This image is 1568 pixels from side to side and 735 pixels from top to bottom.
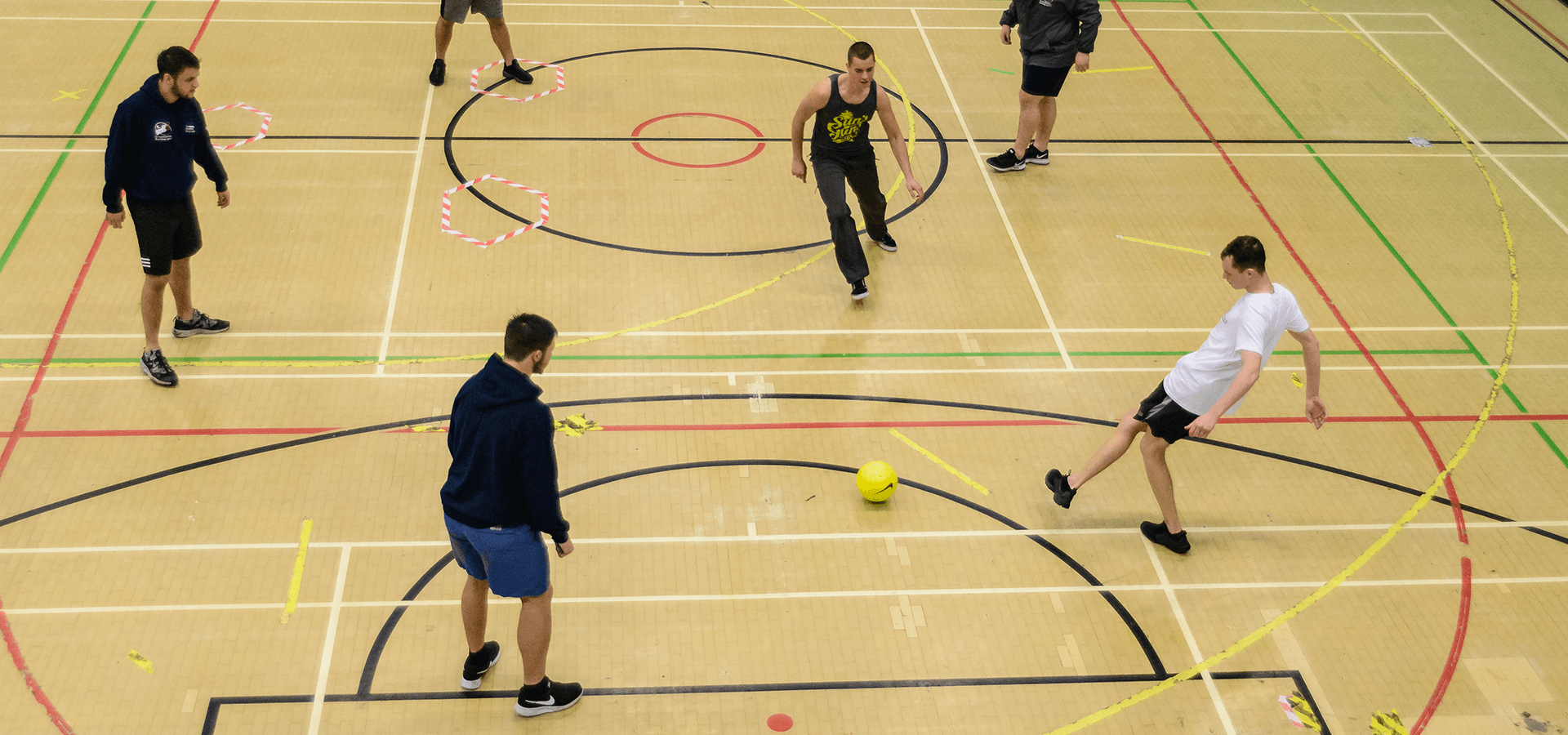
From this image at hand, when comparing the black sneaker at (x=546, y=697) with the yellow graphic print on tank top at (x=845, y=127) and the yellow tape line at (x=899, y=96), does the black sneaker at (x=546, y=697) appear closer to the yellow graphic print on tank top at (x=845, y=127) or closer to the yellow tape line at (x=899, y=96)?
the yellow graphic print on tank top at (x=845, y=127)

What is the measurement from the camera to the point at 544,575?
13.9ft

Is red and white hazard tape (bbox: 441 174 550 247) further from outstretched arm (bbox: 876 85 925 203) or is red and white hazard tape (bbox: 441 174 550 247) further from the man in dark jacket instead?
the man in dark jacket

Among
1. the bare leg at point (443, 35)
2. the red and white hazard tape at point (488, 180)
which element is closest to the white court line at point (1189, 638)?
the red and white hazard tape at point (488, 180)

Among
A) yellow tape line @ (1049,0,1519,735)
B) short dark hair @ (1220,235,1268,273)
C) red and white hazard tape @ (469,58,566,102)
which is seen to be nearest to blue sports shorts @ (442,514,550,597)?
yellow tape line @ (1049,0,1519,735)

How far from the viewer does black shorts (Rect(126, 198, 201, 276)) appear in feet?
19.3

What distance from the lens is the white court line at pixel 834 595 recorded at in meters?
5.04

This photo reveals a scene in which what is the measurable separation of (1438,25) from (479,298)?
9.95 meters

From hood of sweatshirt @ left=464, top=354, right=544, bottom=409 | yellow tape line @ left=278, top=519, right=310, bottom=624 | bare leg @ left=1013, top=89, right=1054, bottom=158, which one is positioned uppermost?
hood of sweatshirt @ left=464, top=354, right=544, bottom=409

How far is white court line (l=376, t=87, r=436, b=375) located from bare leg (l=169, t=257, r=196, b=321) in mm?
1062

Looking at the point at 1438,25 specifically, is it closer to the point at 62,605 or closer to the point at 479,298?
the point at 479,298

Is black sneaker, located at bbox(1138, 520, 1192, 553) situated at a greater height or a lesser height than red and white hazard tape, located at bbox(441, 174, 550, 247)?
lesser

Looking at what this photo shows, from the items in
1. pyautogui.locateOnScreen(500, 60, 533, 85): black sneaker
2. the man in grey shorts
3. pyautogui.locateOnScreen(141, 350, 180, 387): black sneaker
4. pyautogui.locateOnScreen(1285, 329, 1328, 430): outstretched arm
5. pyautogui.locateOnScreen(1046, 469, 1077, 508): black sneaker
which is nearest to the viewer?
pyautogui.locateOnScreen(1285, 329, 1328, 430): outstretched arm

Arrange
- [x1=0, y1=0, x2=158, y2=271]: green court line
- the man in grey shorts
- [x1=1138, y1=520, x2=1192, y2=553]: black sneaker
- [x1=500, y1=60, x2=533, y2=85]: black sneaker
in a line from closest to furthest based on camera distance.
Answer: [x1=1138, y1=520, x2=1192, y2=553]: black sneaker < [x1=0, y1=0, x2=158, y2=271]: green court line < the man in grey shorts < [x1=500, y1=60, x2=533, y2=85]: black sneaker

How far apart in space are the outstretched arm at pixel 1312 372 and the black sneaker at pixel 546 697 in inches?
136
